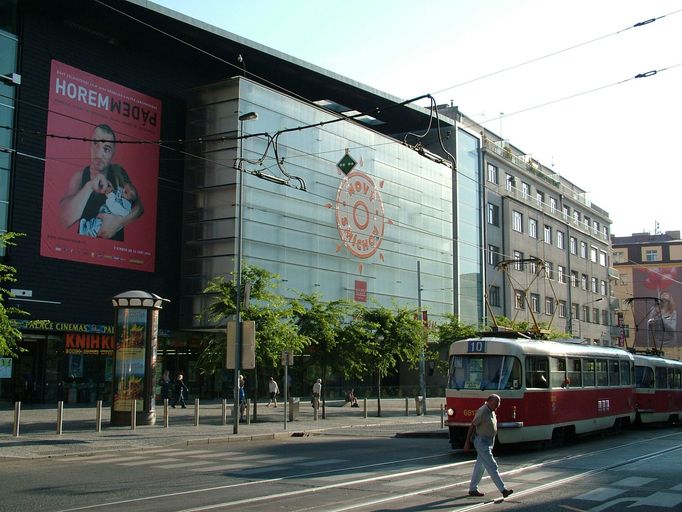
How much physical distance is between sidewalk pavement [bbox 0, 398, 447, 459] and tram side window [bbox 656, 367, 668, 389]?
836cm

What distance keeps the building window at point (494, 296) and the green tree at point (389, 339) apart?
2749 centimetres

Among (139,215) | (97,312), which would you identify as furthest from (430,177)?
(97,312)

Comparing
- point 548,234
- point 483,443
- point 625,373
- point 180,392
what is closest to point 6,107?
point 180,392

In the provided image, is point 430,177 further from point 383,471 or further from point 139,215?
point 383,471

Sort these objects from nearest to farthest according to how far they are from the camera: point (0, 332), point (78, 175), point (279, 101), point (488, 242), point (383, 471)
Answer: point (383, 471)
point (0, 332)
point (78, 175)
point (279, 101)
point (488, 242)

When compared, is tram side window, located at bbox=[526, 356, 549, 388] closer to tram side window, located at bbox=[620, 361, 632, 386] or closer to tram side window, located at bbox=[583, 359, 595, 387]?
tram side window, located at bbox=[583, 359, 595, 387]

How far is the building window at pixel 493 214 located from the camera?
212ft

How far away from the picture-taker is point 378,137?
52.9 m

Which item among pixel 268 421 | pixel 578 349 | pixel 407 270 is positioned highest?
pixel 407 270

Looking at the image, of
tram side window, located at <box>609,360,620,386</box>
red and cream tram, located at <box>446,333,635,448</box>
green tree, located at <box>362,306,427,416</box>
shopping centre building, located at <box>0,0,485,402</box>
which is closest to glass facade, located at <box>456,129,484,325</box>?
shopping centre building, located at <box>0,0,485,402</box>

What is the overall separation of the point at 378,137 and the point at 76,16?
21.7 m

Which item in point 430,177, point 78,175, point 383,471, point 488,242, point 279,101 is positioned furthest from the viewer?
point 488,242

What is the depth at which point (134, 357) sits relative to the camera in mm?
25453

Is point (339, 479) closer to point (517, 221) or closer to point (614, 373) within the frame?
point (614, 373)
